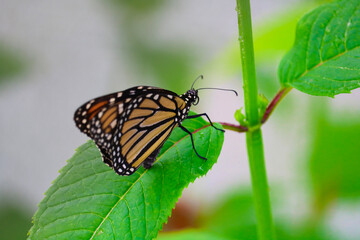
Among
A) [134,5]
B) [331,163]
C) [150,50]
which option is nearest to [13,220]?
[150,50]

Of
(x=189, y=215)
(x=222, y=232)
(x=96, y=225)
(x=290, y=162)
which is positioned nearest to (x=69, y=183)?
(x=96, y=225)

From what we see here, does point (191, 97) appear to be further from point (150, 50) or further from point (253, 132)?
point (150, 50)

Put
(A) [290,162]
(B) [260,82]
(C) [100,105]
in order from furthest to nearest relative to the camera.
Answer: (A) [290,162] < (B) [260,82] < (C) [100,105]

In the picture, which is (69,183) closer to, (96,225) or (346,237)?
(96,225)

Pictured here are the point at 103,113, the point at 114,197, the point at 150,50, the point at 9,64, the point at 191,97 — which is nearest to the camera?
the point at 114,197

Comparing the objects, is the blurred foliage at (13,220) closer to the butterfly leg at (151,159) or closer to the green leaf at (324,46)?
the butterfly leg at (151,159)

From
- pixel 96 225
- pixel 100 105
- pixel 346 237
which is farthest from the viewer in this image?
pixel 346 237
